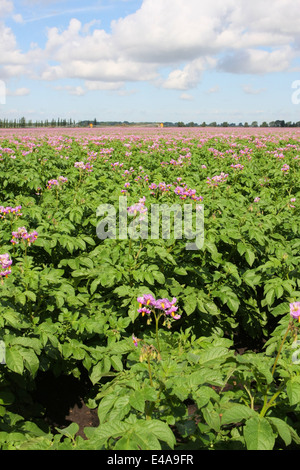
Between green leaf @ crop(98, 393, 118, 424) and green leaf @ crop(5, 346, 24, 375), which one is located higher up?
green leaf @ crop(5, 346, 24, 375)

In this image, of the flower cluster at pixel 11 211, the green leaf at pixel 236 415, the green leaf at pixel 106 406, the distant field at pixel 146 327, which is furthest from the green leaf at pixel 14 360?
the flower cluster at pixel 11 211

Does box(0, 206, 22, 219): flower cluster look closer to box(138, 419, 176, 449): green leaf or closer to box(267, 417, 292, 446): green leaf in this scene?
box(138, 419, 176, 449): green leaf

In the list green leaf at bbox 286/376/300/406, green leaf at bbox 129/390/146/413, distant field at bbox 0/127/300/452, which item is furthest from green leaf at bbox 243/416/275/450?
green leaf at bbox 129/390/146/413

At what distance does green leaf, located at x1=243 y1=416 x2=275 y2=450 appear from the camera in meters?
1.47

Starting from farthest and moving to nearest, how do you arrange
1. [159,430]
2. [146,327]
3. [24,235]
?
[146,327] → [24,235] → [159,430]

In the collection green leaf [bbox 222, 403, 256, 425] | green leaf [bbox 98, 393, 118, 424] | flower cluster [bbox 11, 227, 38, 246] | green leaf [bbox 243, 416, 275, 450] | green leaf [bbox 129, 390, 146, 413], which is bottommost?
green leaf [bbox 98, 393, 118, 424]

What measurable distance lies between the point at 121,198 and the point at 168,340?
2.15 meters

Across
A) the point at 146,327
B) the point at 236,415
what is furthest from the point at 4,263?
the point at 236,415

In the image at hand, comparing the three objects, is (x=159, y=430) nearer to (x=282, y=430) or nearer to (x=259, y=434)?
(x=259, y=434)

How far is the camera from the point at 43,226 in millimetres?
3693

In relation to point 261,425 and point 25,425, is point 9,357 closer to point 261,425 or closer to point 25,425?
point 25,425

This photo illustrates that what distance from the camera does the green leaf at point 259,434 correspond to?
1.47 metres

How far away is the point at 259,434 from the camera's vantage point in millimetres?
1517

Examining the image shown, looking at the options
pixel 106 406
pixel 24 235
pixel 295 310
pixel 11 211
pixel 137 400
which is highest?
pixel 11 211
